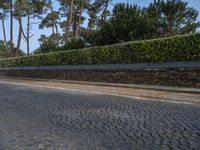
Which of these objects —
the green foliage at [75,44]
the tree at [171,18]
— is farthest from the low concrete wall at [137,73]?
the tree at [171,18]

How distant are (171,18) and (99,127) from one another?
21.7m

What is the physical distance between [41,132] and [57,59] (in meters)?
23.3

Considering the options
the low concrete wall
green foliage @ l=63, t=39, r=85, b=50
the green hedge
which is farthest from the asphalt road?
green foliage @ l=63, t=39, r=85, b=50

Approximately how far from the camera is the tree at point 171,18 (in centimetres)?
2792

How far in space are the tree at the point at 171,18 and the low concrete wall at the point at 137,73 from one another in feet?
20.5

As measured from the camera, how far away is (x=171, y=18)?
28500mm

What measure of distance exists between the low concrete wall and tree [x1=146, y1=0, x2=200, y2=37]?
624 cm

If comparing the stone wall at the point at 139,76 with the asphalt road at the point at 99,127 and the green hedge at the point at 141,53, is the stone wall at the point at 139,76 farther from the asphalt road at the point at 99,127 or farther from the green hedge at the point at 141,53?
the asphalt road at the point at 99,127

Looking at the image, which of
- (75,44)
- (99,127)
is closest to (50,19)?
(75,44)

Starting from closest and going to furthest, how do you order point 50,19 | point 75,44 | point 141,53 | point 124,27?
point 141,53 < point 124,27 < point 75,44 < point 50,19

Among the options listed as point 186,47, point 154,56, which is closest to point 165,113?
point 186,47

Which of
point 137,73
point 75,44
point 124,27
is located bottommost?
point 137,73

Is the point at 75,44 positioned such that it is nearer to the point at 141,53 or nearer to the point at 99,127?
the point at 141,53

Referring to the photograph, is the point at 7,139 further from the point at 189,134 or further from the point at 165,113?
the point at 165,113
